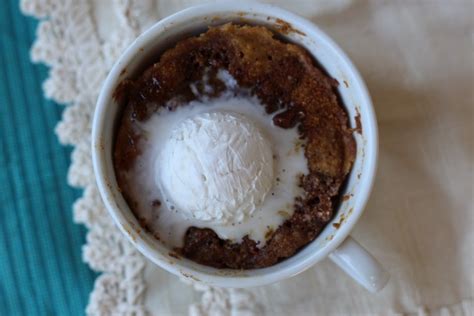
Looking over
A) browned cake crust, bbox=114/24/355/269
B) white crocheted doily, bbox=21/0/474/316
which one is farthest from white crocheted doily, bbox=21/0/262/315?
browned cake crust, bbox=114/24/355/269

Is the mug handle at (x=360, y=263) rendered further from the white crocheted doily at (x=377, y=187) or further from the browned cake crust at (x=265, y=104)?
the white crocheted doily at (x=377, y=187)

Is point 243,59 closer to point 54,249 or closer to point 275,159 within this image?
point 275,159

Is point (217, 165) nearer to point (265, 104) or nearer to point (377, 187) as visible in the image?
point (265, 104)

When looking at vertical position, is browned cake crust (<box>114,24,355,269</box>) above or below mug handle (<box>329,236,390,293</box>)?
A: above

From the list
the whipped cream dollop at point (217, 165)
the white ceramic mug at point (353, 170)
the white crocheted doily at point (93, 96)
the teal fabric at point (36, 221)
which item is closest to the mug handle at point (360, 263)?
the white ceramic mug at point (353, 170)

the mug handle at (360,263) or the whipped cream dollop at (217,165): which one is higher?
the whipped cream dollop at (217,165)

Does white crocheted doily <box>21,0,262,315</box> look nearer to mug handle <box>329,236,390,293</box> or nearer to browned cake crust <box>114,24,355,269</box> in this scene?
browned cake crust <box>114,24,355,269</box>

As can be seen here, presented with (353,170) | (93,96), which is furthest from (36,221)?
(353,170)
